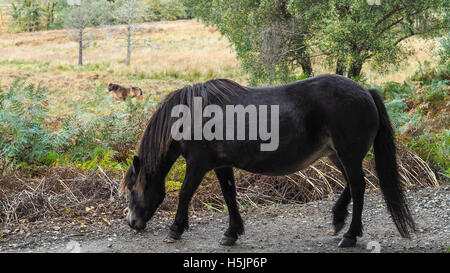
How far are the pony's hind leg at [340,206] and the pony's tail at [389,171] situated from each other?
0.35 metres

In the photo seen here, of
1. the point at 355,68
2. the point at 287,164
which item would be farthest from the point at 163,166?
the point at 355,68

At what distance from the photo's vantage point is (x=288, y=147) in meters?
4.34

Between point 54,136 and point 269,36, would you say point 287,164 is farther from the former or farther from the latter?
point 269,36

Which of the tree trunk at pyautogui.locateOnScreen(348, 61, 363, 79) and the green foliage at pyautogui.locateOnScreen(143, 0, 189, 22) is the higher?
the green foliage at pyautogui.locateOnScreen(143, 0, 189, 22)

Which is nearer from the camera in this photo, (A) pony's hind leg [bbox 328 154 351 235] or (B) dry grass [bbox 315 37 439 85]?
(A) pony's hind leg [bbox 328 154 351 235]

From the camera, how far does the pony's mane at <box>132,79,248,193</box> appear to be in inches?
179

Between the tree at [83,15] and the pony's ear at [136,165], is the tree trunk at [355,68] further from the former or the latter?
the tree at [83,15]

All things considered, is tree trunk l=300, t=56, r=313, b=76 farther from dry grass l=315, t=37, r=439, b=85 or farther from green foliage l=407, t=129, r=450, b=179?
green foliage l=407, t=129, r=450, b=179

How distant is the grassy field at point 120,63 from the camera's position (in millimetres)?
19328

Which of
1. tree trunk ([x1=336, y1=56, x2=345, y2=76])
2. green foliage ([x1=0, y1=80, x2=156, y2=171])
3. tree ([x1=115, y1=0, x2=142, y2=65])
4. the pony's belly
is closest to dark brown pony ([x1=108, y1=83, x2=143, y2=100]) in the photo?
tree trunk ([x1=336, y1=56, x2=345, y2=76])

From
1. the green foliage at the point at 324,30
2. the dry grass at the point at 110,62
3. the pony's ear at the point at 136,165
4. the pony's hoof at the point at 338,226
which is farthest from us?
the dry grass at the point at 110,62

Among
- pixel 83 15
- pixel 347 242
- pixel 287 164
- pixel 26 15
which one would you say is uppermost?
pixel 26 15

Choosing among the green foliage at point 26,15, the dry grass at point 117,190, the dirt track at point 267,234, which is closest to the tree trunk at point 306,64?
the dry grass at point 117,190

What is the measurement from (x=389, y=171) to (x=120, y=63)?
1123 inches
